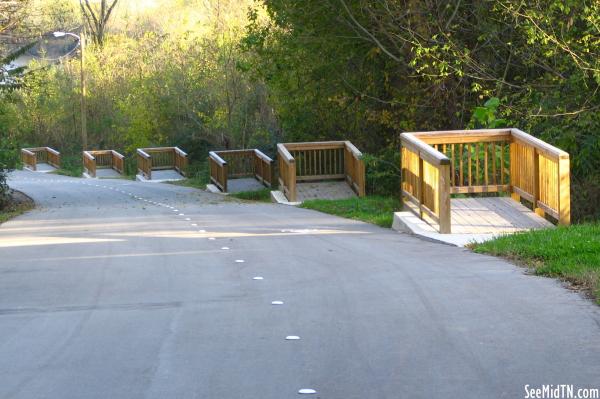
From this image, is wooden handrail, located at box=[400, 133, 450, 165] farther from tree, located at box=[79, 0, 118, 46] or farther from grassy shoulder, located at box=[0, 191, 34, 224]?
tree, located at box=[79, 0, 118, 46]

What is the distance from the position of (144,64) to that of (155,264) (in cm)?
4019

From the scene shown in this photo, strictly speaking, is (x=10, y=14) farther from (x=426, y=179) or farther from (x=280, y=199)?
(x=426, y=179)

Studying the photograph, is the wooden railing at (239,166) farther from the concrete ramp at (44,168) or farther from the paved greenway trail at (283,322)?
the concrete ramp at (44,168)

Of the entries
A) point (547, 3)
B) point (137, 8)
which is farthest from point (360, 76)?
point (137, 8)

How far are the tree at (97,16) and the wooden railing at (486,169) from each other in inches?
1852

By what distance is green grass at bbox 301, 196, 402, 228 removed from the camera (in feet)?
56.7

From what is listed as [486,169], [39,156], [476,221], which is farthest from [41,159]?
[476,221]

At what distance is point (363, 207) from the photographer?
63.7 ft

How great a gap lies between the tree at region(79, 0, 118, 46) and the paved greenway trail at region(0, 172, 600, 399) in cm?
4968

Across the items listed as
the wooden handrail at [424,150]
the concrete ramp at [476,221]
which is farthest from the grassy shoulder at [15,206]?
the concrete ramp at [476,221]

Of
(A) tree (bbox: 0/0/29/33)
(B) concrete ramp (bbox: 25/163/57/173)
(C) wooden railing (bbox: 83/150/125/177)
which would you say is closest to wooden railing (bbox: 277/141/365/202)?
(A) tree (bbox: 0/0/29/33)

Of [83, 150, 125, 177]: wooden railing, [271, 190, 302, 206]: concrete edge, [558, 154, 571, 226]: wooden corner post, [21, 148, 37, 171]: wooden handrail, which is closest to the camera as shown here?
[558, 154, 571, 226]: wooden corner post

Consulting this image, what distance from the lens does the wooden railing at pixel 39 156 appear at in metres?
52.8

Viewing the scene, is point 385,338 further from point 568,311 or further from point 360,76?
point 360,76
